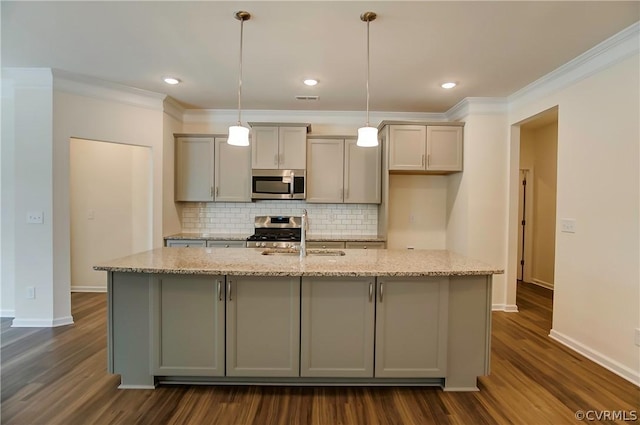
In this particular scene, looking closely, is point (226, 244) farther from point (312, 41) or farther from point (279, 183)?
point (312, 41)

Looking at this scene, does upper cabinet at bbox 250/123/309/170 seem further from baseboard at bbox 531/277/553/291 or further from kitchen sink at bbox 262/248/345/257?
baseboard at bbox 531/277/553/291

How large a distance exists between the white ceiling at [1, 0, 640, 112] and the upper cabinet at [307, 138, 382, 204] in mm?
791

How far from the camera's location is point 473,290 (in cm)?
217

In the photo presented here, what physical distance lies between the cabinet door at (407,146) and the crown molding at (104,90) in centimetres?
299

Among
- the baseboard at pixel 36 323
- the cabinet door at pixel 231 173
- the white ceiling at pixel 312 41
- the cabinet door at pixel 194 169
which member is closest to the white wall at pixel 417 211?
the white ceiling at pixel 312 41

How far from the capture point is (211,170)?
424 centimetres

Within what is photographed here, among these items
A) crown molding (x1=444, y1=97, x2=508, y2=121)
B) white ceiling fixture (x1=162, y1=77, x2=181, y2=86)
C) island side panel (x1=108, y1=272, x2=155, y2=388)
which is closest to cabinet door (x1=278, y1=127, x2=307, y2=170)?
white ceiling fixture (x1=162, y1=77, x2=181, y2=86)

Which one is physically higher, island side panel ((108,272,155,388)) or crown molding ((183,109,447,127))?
crown molding ((183,109,447,127))

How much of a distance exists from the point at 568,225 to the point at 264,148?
3534mm

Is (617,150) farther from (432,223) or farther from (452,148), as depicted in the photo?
(432,223)

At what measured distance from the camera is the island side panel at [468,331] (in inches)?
85.1

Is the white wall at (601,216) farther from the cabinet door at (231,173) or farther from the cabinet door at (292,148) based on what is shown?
the cabinet door at (231,173)

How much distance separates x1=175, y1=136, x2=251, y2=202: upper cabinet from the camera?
4.23m

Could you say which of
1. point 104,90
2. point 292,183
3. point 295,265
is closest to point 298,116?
point 292,183
